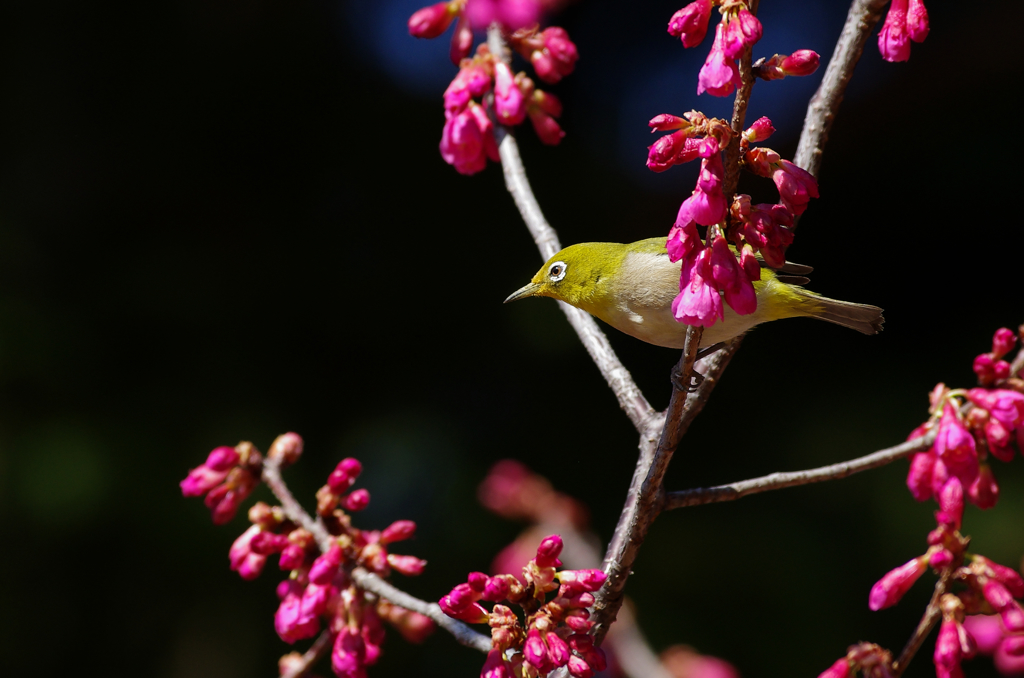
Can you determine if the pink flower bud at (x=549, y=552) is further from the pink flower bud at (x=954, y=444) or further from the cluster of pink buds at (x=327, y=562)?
the pink flower bud at (x=954, y=444)

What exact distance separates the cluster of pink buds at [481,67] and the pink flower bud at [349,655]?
0.70m

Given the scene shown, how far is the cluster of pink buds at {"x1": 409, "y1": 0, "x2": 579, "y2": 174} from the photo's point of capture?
113cm

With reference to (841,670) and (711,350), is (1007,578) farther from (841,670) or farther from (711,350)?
(711,350)

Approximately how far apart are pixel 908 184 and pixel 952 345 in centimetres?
70

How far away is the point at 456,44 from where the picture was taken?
1242mm

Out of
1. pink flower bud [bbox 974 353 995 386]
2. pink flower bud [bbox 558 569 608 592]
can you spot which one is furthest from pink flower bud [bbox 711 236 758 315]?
pink flower bud [bbox 974 353 995 386]

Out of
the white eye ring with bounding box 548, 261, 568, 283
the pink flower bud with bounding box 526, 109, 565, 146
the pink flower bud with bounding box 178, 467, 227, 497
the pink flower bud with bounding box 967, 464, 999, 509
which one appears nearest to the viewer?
the pink flower bud with bounding box 967, 464, 999, 509

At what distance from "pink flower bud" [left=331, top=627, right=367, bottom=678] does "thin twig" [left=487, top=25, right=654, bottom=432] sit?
20.2 inches

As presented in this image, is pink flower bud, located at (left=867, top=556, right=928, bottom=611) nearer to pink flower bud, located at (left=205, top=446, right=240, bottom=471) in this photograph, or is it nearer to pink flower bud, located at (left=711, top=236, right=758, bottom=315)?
pink flower bud, located at (left=711, top=236, right=758, bottom=315)

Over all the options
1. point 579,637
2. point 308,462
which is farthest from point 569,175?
point 579,637

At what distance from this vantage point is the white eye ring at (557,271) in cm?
159

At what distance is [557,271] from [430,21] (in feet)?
1.93

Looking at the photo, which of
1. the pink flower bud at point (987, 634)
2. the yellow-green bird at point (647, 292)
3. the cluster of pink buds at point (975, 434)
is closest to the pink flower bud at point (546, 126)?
the yellow-green bird at point (647, 292)

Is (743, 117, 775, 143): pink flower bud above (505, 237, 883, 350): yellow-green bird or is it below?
above
